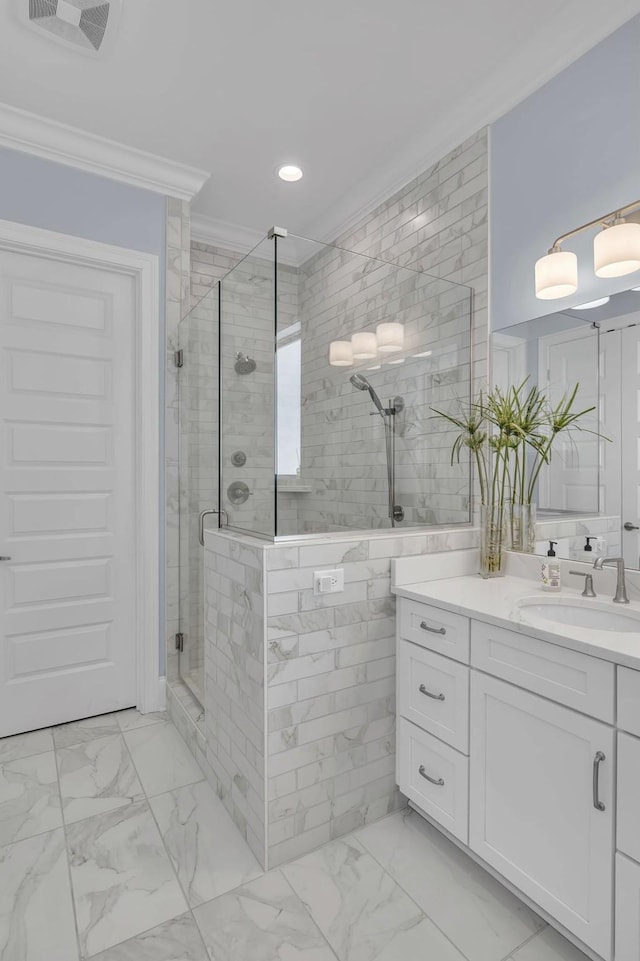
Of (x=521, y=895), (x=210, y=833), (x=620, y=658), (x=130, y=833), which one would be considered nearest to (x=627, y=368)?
(x=620, y=658)

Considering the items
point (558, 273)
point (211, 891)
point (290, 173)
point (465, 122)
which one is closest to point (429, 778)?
point (211, 891)

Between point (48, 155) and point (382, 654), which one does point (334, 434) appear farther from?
point (48, 155)

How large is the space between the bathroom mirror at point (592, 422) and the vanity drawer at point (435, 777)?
0.83 m

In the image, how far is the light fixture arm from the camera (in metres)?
1.63

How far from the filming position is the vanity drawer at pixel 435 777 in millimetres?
1529

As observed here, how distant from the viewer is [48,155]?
93.8 inches

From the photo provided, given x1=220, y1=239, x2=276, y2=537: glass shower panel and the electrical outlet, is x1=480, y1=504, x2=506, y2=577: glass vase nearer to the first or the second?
the electrical outlet

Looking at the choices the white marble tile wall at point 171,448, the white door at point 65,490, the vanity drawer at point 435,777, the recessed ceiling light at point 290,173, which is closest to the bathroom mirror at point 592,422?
the vanity drawer at point 435,777

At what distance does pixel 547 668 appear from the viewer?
129 cm

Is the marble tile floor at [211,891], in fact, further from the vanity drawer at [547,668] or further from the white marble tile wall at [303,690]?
the vanity drawer at [547,668]

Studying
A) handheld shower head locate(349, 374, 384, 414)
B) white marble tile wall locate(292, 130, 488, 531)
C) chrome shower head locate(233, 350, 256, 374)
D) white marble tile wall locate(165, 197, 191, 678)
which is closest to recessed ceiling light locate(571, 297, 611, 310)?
white marble tile wall locate(292, 130, 488, 531)

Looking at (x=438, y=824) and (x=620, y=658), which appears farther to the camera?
(x=438, y=824)

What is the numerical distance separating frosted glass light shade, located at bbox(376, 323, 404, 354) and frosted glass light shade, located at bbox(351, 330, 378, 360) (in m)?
0.03

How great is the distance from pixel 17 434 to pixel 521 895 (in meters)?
2.61
